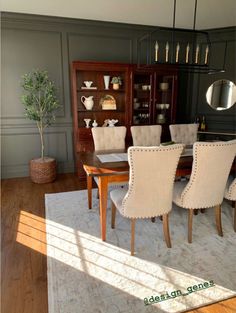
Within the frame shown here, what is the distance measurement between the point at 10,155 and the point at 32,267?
2.45 m

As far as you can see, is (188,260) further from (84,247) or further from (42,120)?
(42,120)

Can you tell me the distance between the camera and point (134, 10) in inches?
130

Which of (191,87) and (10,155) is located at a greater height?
(191,87)

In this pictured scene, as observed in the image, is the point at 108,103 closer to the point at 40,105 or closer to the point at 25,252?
the point at 40,105

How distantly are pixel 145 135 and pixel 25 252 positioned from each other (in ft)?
6.63

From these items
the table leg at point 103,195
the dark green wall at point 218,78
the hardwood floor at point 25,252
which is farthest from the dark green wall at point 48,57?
the table leg at point 103,195

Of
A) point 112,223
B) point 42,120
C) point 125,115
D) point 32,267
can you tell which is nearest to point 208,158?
point 112,223

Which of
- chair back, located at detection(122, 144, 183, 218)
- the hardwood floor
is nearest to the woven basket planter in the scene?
the hardwood floor

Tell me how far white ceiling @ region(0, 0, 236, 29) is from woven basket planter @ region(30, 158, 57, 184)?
223 centimetres

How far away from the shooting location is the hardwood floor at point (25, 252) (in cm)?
152

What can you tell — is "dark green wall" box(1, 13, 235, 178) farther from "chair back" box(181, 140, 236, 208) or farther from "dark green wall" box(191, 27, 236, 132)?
"chair back" box(181, 140, 236, 208)

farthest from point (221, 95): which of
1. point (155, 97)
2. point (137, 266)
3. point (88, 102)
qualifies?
point (137, 266)

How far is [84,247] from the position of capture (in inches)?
82.4

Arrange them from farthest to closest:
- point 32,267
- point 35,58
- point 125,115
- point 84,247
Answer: point 125,115, point 35,58, point 84,247, point 32,267
